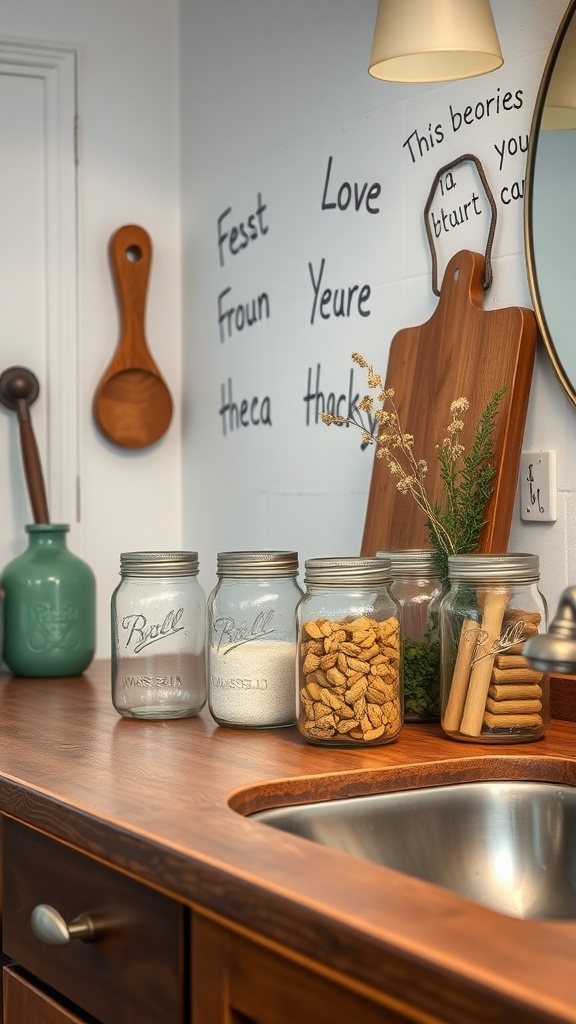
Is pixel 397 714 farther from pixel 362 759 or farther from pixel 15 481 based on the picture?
pixel 15 481

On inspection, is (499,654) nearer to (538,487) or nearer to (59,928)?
(538,487)

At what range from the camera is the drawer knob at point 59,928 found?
944 millimetres

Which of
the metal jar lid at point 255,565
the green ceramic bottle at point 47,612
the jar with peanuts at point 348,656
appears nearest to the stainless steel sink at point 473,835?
the jar with peanuts at point 348,656

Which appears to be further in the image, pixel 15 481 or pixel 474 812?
pixel 15 481

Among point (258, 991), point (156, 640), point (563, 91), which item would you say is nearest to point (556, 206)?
point (563, 91)

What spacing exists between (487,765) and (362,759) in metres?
0.12

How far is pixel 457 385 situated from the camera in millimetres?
1486

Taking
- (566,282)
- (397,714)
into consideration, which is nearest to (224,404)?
(566,282)

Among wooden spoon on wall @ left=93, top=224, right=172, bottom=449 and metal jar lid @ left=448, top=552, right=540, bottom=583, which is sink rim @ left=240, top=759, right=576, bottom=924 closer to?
metal jar lid @ left=448, top=552, right=540, bottom=583

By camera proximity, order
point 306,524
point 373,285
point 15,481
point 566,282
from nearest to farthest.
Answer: point 566,282 < point 373,285 < point 306,524 < point 15,481

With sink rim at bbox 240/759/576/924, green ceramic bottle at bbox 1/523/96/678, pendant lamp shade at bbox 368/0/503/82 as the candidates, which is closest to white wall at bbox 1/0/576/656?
pendant lamp shade at bbox 368/0/503/82

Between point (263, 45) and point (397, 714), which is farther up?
point (263, 45)

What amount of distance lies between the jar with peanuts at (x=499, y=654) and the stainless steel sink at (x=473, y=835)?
0.10 meters

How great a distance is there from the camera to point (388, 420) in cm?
138
